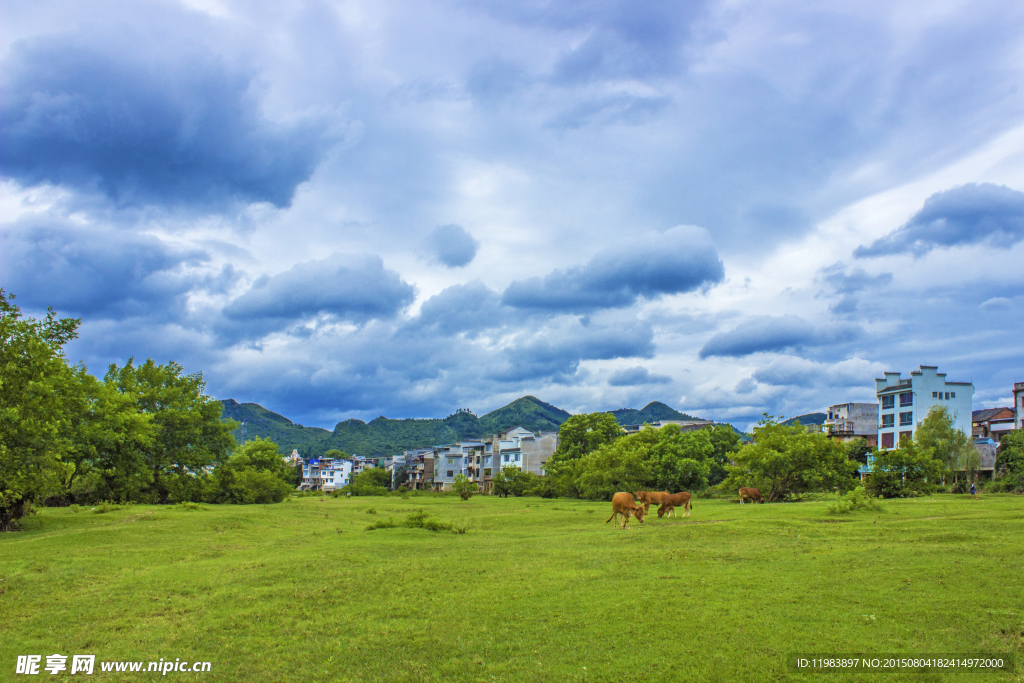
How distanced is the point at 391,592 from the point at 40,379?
21816 millimetres

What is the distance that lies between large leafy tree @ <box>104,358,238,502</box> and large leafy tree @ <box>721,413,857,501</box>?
46867 millimetres

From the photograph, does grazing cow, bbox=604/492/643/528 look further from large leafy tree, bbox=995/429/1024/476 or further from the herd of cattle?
large leafy tree, bbox=995/429/1024/476

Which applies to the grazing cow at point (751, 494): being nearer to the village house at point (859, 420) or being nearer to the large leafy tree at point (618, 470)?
the large leafy tree at point (618, 470)

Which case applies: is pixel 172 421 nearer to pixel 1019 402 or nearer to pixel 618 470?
pixel 618 470

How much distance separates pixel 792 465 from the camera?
4062cm

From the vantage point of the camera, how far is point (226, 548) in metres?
23.6

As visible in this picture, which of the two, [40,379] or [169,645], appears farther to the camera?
[40,379]

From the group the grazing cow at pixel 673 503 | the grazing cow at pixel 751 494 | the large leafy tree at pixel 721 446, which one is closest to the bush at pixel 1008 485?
the large leafy tree at pixel 721 446

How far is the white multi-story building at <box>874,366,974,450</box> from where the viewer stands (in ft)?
255

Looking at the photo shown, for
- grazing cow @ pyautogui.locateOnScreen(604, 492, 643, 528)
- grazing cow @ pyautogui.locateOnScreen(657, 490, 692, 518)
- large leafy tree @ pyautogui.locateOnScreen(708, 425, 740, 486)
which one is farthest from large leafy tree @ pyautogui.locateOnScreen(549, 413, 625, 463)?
grazing cow @ pyautogui.locateOnScreen(604, 492, 643, 528)

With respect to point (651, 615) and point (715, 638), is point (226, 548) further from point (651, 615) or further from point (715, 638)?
point (715, 638)

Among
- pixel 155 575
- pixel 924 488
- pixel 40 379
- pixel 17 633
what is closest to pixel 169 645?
pixel 17 633

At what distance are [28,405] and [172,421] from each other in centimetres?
3042

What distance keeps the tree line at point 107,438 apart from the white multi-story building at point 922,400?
7619 centimetres
